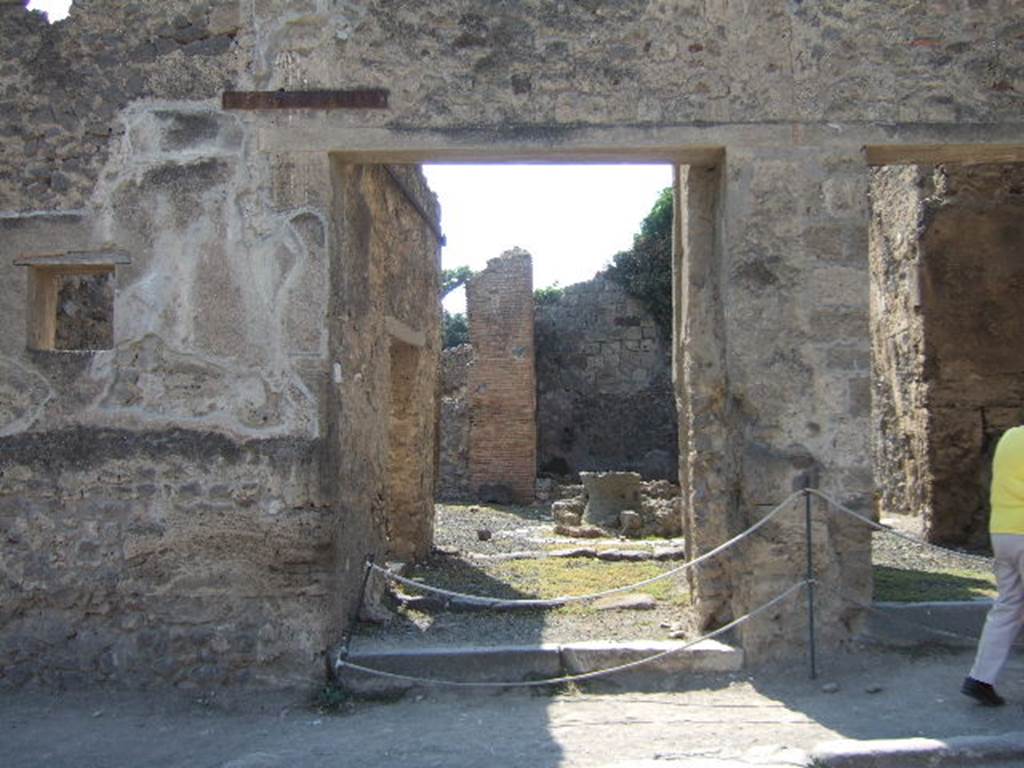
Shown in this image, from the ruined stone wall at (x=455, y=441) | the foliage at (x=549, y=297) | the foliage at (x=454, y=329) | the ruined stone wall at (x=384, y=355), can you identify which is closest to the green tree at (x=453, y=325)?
the foliage at (x=454, y=329)

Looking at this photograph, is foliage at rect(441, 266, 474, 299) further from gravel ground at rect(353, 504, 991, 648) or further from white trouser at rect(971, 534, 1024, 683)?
white trouser at rect(971, 534, 1024, 683)

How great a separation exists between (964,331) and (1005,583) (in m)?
5.22

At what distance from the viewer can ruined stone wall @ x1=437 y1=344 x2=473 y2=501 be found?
18141 mm

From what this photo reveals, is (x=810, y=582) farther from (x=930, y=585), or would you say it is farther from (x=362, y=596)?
(x=362, y=596)

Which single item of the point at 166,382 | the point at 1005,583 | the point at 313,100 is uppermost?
the point at 313,100

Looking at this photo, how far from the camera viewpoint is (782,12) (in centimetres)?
536

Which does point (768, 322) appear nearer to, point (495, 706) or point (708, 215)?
point (708, 215)

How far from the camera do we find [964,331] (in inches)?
366

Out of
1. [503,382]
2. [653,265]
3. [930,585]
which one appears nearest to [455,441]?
[503,382]

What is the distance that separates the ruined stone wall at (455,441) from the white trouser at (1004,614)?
13.5 meters

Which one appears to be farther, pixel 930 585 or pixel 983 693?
pixel 930 585

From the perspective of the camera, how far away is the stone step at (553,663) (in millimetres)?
5223

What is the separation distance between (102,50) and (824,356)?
4086 millimetres

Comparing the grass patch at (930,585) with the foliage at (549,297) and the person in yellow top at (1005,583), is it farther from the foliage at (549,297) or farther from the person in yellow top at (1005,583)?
the foliage at (549,297)
